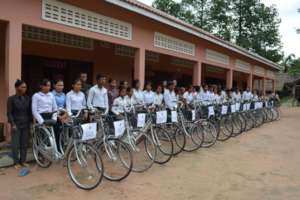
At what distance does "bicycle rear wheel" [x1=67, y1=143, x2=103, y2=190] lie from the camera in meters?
5.47

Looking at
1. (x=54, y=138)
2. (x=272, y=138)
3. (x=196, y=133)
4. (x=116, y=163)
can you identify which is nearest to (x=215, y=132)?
(x=196, y=133)

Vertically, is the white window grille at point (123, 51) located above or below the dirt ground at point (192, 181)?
above

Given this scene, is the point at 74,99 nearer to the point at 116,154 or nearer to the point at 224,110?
the point at 116,154

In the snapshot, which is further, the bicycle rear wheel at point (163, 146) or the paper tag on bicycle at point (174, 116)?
the paper tag on bicycle at point (174, 116)

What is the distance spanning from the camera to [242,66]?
67.2 feet

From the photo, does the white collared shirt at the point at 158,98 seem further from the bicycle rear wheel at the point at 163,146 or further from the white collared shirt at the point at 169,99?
the bicycle rear wheel at the point at 163,146

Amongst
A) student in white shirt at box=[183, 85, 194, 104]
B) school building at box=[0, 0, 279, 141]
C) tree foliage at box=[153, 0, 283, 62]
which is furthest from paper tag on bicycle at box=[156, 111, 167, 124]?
tree foliage at box=[153, 0, 283, 62]

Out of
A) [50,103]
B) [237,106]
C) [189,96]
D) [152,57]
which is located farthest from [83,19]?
[152,57]

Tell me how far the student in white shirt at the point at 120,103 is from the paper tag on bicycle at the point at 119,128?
1.09m

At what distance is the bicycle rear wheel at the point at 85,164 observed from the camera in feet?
18.0

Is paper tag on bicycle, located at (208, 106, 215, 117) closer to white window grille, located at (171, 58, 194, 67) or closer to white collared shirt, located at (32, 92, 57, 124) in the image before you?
white collared shirt, located at (32, 92, 57, 124)

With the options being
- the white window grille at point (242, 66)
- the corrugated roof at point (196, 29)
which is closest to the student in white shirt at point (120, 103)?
the corrugated roof at point (196, 29)

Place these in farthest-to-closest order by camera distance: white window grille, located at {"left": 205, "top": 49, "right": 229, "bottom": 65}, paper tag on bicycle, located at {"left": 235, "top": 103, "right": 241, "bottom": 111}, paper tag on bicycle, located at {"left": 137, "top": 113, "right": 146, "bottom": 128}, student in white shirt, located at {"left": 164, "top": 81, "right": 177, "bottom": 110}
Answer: white window grille, located at {"left": 205, "top": 49, "right": 229, "bottom": 65} < paper tag on bicycle, located at {"left": 235, "top": 103, "right": 241, "bottom": 111} < student in white shirt, located at {"left": 164, "top": 81, "right": 177, "bottom": 110} < paper tag on bicycle, located at {"left": 137, "top": 113, "right": 146, "bottom": 128}

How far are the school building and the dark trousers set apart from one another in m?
0.80
